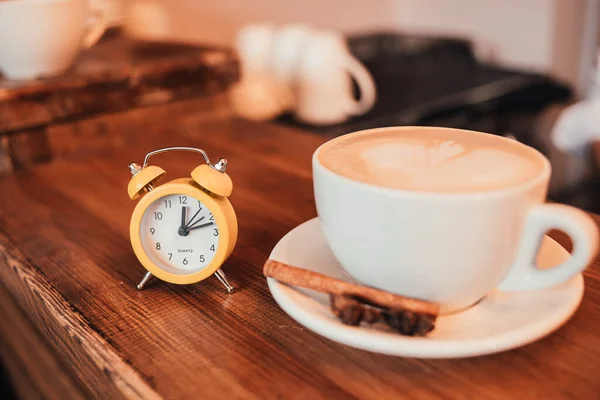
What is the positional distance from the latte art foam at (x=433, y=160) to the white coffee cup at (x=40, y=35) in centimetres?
62

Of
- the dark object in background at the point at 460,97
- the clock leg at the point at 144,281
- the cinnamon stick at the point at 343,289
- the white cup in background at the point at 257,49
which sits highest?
the cinnamon stick at the point at 343,289

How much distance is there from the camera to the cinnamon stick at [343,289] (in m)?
0.43

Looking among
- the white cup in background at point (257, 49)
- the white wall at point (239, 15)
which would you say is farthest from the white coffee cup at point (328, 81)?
the white wall at point (239, 15)

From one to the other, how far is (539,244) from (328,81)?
1.13 meters

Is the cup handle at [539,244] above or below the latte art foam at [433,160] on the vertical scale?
below

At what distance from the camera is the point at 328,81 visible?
59.5 inches

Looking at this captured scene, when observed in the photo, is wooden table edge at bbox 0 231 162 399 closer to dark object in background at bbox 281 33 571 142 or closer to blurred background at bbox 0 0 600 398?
blurred background at bbox 0 0 600 398

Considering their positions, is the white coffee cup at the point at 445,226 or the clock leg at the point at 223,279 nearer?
the white coffee cup at the point at 445,226

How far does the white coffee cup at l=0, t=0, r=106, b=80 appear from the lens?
886 millimetres

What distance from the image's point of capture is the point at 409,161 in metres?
0.45

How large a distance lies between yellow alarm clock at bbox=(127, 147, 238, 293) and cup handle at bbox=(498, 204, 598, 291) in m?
0.24

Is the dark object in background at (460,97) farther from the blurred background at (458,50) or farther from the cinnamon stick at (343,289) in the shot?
the cinnamon stick at (343,289)

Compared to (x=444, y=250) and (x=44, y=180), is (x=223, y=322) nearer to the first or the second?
(x=444, y=250)

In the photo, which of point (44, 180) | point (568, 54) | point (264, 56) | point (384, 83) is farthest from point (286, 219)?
point (568, 54)
